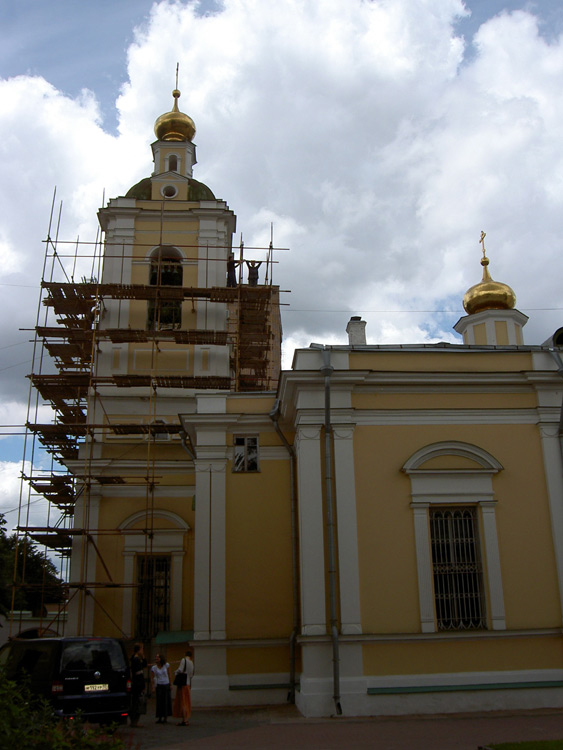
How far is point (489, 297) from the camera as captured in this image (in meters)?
21.6

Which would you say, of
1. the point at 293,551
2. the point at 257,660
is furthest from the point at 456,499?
the point at 257,660

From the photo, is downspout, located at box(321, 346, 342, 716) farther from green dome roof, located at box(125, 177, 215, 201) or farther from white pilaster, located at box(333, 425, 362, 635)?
green dome roof, located at box(125, 177, 215, 201)

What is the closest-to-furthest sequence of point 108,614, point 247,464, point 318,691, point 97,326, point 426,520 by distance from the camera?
point 318,691
point 426,520
point 247,464
point 108,614
point 97,326

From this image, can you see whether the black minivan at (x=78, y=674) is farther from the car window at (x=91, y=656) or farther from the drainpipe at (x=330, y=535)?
the drainpipe at (x=330, y=535)

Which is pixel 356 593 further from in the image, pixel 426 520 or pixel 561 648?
pixel 561 648

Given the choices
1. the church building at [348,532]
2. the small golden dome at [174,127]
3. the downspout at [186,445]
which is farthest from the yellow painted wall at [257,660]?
the small golden dome at [174,127]

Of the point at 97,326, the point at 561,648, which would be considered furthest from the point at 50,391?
the point at 561,648

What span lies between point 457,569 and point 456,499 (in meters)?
1.16

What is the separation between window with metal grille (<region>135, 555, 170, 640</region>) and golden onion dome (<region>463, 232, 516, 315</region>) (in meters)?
10.8

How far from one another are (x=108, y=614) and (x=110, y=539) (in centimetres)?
167

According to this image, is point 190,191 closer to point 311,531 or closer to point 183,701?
point 311,531

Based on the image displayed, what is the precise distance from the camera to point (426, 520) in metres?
13.2

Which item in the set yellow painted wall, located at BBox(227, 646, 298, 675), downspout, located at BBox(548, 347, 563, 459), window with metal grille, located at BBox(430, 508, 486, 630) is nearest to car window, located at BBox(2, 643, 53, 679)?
yellow painted wall, located at BBox(227, 646, 298, 675)

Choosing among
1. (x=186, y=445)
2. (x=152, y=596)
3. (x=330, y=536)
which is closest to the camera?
(x=330, y=536)
